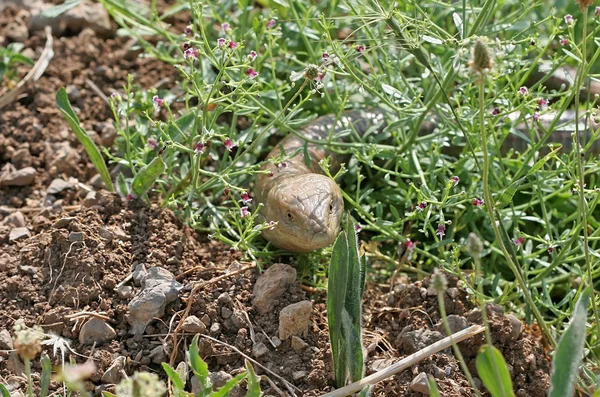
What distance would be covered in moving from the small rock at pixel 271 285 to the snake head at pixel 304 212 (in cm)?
15

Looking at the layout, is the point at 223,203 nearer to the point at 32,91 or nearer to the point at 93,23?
the point at 32,91

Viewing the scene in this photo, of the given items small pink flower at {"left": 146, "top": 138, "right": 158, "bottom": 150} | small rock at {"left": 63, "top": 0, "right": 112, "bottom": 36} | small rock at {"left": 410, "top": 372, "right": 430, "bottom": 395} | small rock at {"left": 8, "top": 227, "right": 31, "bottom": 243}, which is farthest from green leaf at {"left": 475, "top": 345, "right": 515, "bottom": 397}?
small rock at {"left": 63, "top": 0, "right": 112, "bottom": 36}

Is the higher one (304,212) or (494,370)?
(494,370)

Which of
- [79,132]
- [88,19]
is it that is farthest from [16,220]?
[88,19]

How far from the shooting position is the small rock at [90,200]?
3898mm

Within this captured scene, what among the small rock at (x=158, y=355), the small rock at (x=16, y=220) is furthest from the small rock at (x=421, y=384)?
the small rock at (x=16, y=220)

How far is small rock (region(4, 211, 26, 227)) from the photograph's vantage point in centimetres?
398

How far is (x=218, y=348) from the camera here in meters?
3.29

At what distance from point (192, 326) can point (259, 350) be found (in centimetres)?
26

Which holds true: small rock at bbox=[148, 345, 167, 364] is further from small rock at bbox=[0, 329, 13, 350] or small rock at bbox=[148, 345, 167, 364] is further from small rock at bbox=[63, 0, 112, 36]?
small rock at bbox=[63, 0, 112, 36]

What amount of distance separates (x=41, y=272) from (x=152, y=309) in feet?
1.76

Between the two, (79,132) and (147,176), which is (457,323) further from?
(79,132)

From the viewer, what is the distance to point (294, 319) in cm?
337

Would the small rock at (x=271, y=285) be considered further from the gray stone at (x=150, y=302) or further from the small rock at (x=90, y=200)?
Answer: the small rock at (x=90, y=200)
